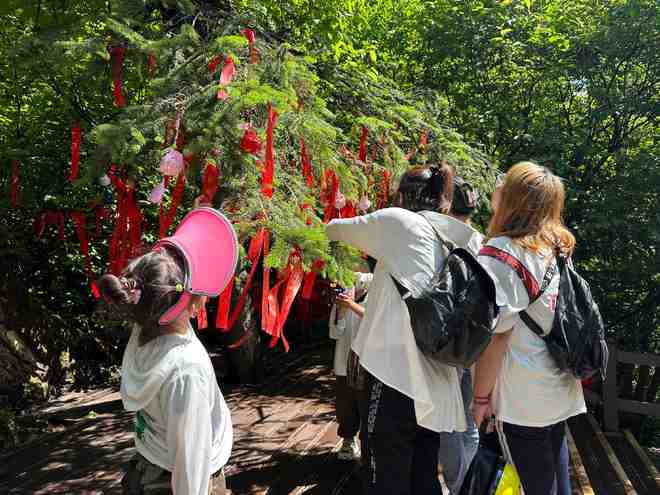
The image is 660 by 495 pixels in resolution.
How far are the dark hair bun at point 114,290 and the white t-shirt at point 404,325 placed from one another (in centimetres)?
107

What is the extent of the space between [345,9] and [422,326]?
5330mm

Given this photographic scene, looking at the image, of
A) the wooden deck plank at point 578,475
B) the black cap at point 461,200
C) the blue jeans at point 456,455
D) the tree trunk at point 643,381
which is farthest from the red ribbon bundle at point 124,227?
the tree trunk at point 643,381

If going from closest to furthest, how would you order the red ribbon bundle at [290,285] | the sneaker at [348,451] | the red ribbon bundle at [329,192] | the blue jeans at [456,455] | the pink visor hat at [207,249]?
the pink visor hat at [207,249] → the red ribbon bundle at [290,285] → the blue jeans at [456,455] → the red ribbon bundle at [329,192] → the sneaker at [348,451]

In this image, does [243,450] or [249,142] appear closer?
[249,142]

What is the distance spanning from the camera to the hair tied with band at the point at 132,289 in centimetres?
161

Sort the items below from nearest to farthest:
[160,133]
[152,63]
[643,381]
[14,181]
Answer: [160,133]
[152,63]
[14,181]
[643,381]

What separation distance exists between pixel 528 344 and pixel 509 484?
22.3 inches

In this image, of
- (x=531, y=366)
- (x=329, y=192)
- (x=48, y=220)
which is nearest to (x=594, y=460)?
(x=531, y=366)

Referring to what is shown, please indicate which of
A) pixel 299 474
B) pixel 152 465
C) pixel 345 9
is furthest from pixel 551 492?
pixel 345 9

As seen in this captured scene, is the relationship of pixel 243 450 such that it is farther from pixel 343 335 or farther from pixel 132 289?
pixel 132 289

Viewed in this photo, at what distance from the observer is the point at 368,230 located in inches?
93.4

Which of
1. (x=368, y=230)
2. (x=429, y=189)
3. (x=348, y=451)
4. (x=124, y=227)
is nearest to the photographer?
(x=368, y=230)

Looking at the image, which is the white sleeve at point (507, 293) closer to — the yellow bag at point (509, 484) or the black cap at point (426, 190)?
the black cap at point (426, 190)

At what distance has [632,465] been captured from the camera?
5.02 m
